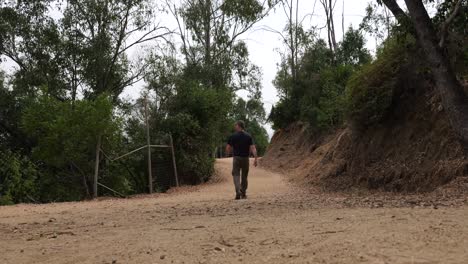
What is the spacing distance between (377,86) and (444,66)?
4032 mm

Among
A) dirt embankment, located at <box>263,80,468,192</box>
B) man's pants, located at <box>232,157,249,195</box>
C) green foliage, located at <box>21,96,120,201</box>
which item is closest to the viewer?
dirt embankment, located at <box>263,80,468,192</box>

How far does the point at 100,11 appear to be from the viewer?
2302 centimetres

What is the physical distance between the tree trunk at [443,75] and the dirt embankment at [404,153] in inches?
36.8

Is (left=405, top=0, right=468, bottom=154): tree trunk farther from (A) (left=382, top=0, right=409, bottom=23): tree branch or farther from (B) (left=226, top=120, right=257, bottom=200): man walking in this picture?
(B) (left=226, top=120, right=257, bottom=200): man walking

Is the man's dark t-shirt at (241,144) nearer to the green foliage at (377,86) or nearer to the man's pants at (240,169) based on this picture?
the man's pants at (240,169)

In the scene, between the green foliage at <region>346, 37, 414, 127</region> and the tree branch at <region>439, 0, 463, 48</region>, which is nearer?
the tree branch at <region>439, 0, 463, 48</region>

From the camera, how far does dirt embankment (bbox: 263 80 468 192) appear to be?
10.3 metres

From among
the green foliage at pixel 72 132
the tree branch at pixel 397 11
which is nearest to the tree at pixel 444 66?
the tree branch at pixel 397 11

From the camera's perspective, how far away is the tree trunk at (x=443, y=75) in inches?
350

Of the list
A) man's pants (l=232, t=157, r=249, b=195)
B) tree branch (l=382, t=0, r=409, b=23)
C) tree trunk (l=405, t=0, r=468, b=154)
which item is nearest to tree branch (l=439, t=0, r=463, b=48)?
tree trunk (l=405, t=0, r=468, b=154)

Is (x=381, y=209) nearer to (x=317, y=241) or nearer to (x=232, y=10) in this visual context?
(x=317, y=241)

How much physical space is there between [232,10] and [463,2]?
78.6ft

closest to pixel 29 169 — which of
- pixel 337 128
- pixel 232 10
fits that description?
pixel 337 128

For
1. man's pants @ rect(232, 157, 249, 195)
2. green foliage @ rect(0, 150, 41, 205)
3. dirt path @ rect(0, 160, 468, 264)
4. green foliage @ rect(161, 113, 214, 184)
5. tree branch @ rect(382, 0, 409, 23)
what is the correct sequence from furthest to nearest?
green foliage @ rect(161, 113, 214, 184)
green foliage @ rect(0, 150, 41, 205)
man's pants @ rect(232, 157, 249, 195)
tree branch @ rect(382, 0, 409, 23)
dirt path @ rect(0, 160, 468, 264)
